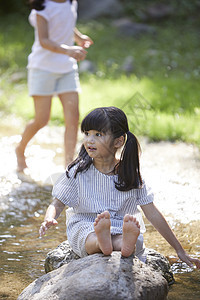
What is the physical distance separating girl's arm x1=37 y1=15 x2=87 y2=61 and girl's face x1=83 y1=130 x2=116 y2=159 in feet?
4.50

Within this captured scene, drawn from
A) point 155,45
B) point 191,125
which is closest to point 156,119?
point 191,125

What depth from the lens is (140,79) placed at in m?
7.47

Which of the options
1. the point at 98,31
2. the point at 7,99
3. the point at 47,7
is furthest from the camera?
the point at 98,31

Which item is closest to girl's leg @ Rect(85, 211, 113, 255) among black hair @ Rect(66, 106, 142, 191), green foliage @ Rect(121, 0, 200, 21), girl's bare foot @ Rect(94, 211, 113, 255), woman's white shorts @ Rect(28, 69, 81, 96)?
girl's bare foot @ Rect(94, 211, 113, 255)

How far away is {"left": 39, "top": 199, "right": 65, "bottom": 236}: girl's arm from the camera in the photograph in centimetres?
218

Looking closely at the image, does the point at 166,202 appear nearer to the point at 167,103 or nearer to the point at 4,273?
the point at 4,273

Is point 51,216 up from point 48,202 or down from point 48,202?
up

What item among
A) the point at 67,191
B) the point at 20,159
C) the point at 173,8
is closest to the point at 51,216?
the point at 67,191

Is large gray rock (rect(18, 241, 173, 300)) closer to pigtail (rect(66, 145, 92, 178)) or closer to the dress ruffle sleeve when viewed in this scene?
the dress ruffle sleeve

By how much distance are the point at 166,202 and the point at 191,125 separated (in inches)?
72.1

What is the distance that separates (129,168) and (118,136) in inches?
6.5

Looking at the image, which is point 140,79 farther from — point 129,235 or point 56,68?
point 129,235

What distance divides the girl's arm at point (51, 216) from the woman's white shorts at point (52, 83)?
1916 mm

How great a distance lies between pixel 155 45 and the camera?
10289 millimetres
